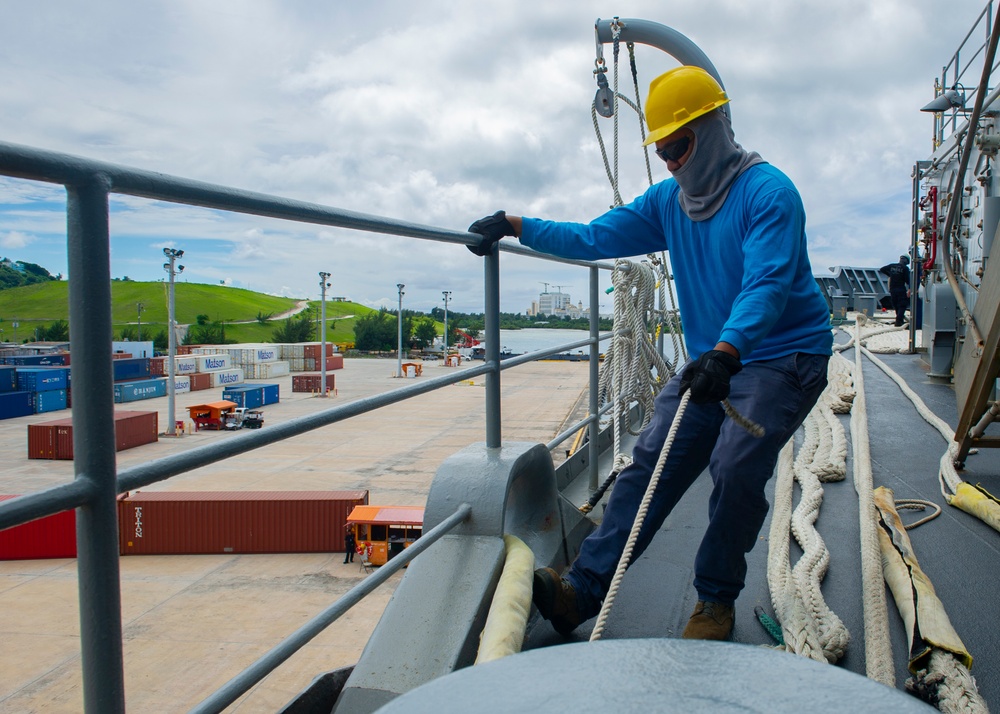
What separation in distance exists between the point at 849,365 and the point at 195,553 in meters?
16.3

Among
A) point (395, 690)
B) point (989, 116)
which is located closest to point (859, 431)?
point (989, 116)

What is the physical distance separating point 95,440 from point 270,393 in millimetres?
38530

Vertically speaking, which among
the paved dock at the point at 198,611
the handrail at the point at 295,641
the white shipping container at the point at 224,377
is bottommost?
the paved dock at the point at 198,611

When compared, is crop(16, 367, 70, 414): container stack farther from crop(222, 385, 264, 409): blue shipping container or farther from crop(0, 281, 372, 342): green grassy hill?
crop(222, 385, 264, 409): blue shipping container

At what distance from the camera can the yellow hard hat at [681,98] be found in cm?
199

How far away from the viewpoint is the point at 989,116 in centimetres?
496

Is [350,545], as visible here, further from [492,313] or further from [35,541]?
[492,313]

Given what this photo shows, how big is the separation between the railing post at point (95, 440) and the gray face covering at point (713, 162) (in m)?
1.59

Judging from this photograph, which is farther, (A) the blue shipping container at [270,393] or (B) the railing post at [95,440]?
(A) the blue shipping container at [270,393]

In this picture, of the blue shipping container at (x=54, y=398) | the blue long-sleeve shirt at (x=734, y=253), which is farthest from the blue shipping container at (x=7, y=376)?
the blue long-sleeve shirt at (x=734, y=253)

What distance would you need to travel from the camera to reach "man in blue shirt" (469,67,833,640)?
1880mm

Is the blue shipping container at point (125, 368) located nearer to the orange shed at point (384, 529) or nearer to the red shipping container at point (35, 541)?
the orange shed at point (384, 529)

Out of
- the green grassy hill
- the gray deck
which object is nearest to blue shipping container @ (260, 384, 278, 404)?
the green grassy hill

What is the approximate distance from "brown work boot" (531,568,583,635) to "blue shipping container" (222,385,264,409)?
34934mm
